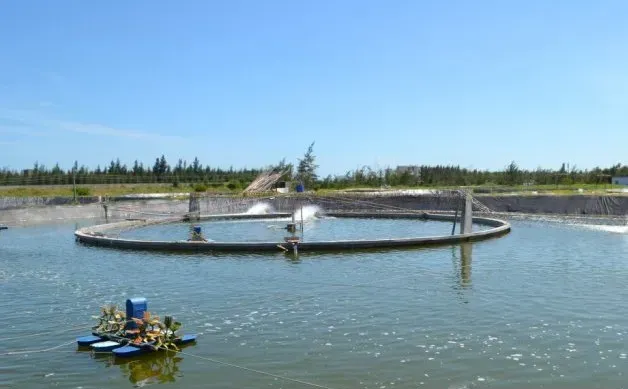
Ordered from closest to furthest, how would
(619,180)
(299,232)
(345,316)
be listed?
(345,316), (299,232), (619,180)

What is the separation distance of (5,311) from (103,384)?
4855mm

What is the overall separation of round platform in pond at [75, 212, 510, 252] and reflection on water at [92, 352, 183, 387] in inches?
390

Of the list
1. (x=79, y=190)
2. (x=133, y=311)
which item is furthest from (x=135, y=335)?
(x=79, y=190)

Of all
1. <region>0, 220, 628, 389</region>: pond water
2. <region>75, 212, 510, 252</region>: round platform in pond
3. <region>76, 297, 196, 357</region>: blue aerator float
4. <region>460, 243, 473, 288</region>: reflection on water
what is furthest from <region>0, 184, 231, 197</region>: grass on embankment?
<region>76, 297, 196, 357</region>: blue aerator float

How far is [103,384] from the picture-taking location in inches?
→ 301

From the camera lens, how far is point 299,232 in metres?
24.9

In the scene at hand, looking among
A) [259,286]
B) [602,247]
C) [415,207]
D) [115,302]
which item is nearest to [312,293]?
[259,286]

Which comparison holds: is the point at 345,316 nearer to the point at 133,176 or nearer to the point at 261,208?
the point at 261,208

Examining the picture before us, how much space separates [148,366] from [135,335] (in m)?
0.75

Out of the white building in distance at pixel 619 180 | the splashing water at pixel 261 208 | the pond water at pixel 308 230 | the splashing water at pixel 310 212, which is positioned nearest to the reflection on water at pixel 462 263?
the pond water at pixel 308 230

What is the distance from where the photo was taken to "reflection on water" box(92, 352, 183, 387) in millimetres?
7855

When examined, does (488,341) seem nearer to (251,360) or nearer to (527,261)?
(251,360)

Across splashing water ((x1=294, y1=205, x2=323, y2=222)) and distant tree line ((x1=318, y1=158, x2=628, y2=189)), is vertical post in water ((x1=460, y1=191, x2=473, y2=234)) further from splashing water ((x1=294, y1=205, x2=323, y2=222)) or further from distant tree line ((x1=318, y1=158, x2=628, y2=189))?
Answer: distant tree line ((x1=318, y1=158, x2=628, y2=189))

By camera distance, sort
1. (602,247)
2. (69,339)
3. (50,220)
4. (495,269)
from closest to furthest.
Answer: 1. (69,339)
2. (495,269)
3. (602,247)
4. (50,220)
